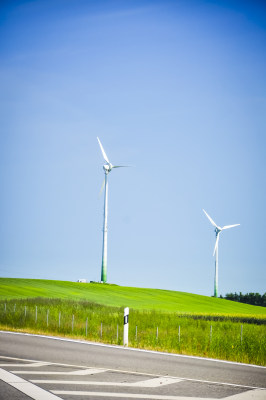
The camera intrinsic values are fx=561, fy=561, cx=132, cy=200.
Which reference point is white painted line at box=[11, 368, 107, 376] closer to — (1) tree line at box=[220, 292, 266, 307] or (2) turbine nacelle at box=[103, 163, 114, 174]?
(2) turbine nacelle at box=[103, 163, 114, 174]

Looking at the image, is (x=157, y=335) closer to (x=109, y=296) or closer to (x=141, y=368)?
(x=141, y=368)

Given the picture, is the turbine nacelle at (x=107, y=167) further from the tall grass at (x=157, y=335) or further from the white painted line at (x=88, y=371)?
the white painted line at (x=88, y=371)

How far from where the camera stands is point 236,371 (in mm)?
13461

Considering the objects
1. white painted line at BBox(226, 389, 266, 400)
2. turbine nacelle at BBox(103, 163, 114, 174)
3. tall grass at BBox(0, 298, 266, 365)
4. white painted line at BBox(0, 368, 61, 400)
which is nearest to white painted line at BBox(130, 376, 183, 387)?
white painted line at BBox(226, 389, 266, 400)

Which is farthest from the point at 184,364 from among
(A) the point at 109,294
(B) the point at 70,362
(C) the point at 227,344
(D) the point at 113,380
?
(A) the point at 109,294

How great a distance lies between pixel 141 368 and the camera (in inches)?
509

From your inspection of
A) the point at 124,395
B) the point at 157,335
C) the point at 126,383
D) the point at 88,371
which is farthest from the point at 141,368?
the point at 157,335

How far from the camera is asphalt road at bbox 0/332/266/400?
9.95m

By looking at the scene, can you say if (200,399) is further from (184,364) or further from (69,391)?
(184,364)

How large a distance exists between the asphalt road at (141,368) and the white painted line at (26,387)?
0.17m

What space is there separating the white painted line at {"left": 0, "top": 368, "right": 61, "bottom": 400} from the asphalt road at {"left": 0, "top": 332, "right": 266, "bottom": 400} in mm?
173

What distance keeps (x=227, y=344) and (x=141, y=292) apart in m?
65.4

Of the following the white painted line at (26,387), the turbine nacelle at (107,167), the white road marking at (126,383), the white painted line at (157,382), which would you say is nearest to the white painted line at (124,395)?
the white painted line at (26,387)

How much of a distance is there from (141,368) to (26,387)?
390 centimetres
